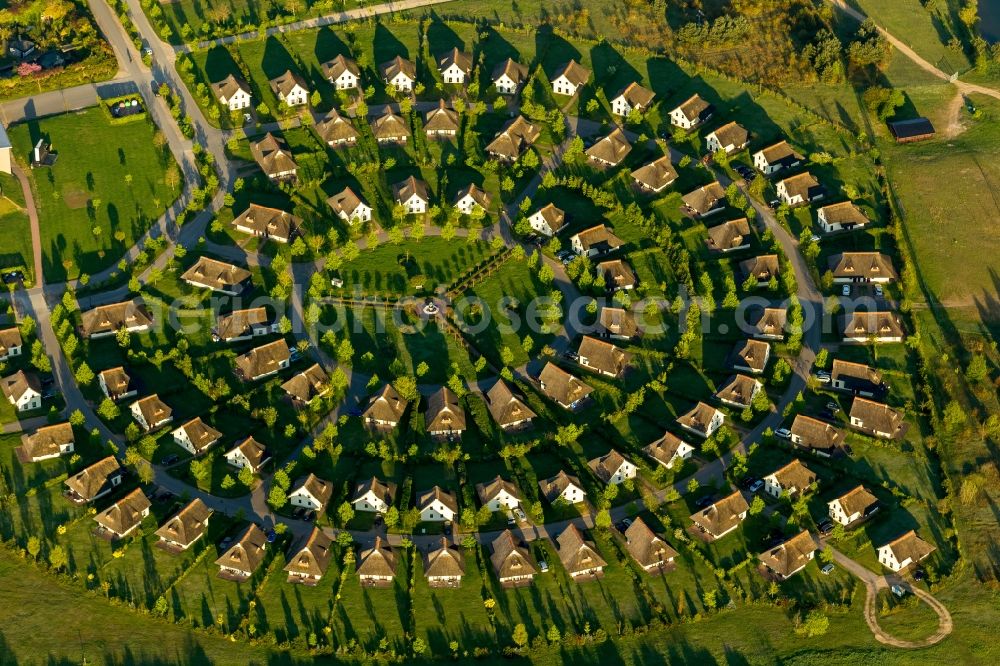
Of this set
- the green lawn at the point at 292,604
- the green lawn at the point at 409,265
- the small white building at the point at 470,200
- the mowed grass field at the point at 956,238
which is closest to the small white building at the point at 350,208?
the green lawn at the point at 409,265

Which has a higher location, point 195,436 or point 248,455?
point 195,436

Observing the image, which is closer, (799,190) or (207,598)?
(207,598)

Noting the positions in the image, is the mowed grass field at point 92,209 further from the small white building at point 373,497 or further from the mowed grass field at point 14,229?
the small white building at point 373,497

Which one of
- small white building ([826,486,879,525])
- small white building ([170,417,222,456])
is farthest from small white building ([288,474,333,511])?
small white building ([826,486,879,525])

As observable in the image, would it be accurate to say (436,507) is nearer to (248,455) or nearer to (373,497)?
(373,497)

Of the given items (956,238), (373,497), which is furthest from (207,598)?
(956,238)

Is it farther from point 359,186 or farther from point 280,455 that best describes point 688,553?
point 359,186

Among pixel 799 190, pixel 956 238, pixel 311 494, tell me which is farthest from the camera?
pixel 799 190

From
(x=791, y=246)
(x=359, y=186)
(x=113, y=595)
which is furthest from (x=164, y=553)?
(x=791, y=246)
